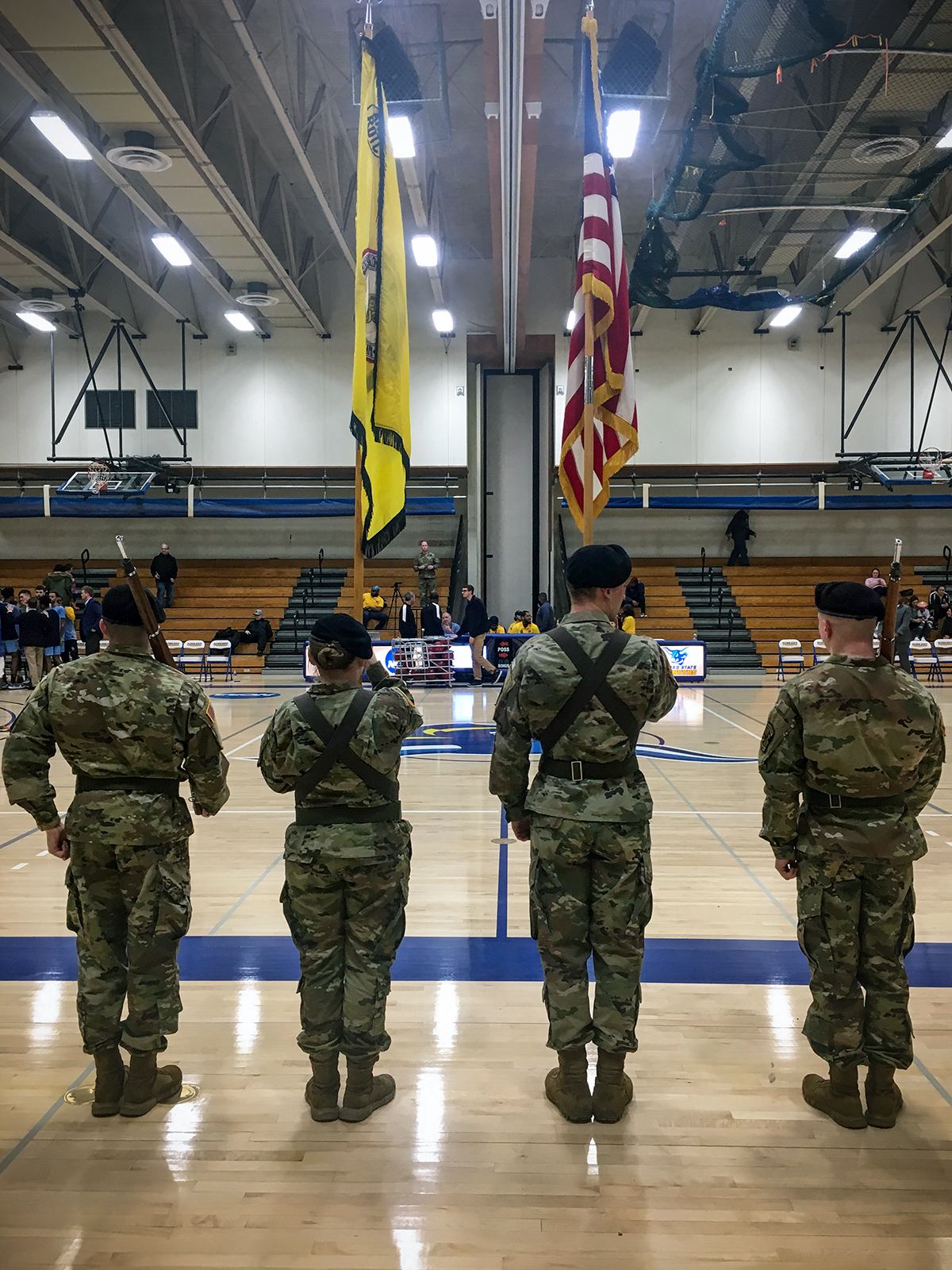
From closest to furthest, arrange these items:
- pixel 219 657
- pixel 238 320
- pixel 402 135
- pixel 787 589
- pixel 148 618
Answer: pixel 148 618 → pixel 402 135 → pixel 219 657 → pixel 238 320 → pixel 787 589

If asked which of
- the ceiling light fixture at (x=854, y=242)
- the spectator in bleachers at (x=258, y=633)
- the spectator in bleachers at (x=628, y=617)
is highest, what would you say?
the ceiling light fixture at (x=854, y=242)

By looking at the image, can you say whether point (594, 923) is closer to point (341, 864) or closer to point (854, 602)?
point (341, 864)

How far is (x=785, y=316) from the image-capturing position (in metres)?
18.4

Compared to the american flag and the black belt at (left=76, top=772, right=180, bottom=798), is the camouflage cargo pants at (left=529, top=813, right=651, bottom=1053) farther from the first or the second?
the american flag

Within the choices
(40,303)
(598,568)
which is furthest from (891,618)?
(40,303)

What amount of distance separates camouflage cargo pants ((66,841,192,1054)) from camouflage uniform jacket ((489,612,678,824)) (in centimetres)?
107

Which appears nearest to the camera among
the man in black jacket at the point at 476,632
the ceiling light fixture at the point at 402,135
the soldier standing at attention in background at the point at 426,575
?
the ceiling light fixture at the point at 402,135

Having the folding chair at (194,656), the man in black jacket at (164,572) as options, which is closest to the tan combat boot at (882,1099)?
the folding chair at (194,656)

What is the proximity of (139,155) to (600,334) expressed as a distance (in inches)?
355

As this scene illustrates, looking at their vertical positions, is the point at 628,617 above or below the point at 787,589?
below

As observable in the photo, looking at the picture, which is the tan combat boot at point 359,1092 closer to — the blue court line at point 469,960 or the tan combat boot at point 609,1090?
the tan combat boot at point 609,1090

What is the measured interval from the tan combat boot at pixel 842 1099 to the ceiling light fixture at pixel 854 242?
36.7ft

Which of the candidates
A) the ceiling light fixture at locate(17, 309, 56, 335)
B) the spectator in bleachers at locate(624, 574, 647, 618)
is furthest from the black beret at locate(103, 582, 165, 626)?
the ceiling light fixture at locate(17, 309, 56, 335)

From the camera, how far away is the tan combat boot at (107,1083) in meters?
2.58
